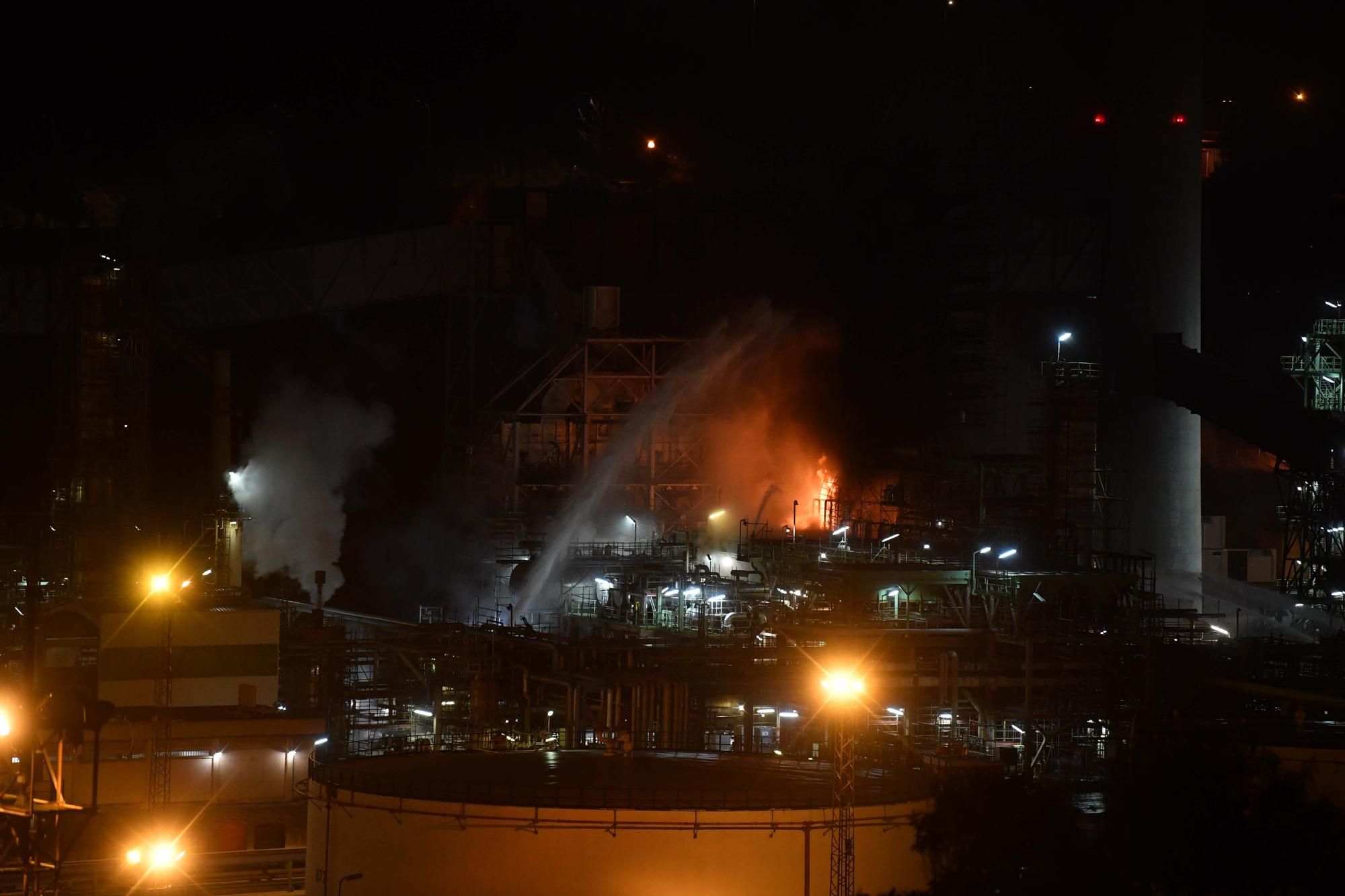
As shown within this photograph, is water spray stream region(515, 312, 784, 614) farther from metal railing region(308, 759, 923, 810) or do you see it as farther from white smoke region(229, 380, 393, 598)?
metal railing region(308, 759, 923, 810)

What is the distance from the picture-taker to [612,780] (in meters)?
29.2

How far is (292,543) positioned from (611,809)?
25.3 m

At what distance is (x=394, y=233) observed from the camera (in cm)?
5094

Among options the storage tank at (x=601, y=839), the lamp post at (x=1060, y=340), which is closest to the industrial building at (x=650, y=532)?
the storage tank at (x=601, y=839)

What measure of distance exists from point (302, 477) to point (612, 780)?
23.6 m

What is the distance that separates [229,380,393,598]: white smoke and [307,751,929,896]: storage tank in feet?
72.4

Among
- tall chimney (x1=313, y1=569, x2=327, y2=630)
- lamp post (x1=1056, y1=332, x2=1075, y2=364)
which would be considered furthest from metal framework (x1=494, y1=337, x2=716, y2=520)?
lamp post (x1=1056, y1=332, x2=1075, y2=364)

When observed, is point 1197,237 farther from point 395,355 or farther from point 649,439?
point 395,355

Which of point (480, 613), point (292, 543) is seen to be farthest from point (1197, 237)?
point (292, 543)

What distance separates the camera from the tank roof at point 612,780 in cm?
2723

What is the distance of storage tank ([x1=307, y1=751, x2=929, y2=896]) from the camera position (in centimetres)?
2661

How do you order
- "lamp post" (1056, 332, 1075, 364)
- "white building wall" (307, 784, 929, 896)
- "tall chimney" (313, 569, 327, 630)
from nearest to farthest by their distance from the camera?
"white building wall" (307, 784, 929, 896)
"tall chimney" (313, 569, 327, 630)
"lamp post" (1056, 332, 1075, 364)

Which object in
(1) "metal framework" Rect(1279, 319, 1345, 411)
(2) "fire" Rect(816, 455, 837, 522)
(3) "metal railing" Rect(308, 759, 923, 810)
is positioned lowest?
(3) "metal railing" Rect(308, 759, 923, 810)

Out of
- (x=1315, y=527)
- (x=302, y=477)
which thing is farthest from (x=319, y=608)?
A: (x=1315, y=527)
